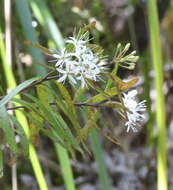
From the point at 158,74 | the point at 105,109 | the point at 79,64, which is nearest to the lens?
the point at 79,64

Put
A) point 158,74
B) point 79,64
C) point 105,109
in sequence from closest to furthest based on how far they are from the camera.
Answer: point 79,64, point 158,74, point 105,109

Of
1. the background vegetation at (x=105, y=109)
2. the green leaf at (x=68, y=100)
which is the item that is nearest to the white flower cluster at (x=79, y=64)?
the green leaf at (x=68, y=100)

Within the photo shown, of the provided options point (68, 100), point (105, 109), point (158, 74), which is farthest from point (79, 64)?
point (105, 109)

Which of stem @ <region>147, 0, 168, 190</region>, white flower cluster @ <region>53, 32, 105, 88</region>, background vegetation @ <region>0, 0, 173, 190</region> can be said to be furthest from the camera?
background vegetation @ <region>0, 0, 173, 190</region>

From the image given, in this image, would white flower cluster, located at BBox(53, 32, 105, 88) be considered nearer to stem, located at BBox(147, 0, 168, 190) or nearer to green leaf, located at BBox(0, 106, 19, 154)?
green leaf, located at BBox(0, 106, 19, 154)

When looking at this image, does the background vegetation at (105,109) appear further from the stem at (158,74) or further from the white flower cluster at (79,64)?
the white flower cluster at (79,64)

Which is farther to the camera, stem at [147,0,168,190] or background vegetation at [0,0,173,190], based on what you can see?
background vegetation at [0,0,173,190]

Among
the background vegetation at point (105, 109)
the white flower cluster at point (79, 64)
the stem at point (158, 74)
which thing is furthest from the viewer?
the background vegetation at point (105, 109)

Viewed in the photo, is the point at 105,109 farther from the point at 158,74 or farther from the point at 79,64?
the point at 79,64

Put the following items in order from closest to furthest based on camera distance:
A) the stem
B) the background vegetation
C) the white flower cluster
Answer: the white flower cluster < the stem < the background vegetation

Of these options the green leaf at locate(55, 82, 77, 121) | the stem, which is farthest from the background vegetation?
the green leaf at locate(55, 82, 77, 121)

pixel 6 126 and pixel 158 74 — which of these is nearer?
pixel 6 126

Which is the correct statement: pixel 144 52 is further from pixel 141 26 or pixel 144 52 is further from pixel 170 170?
pixel 170 170
